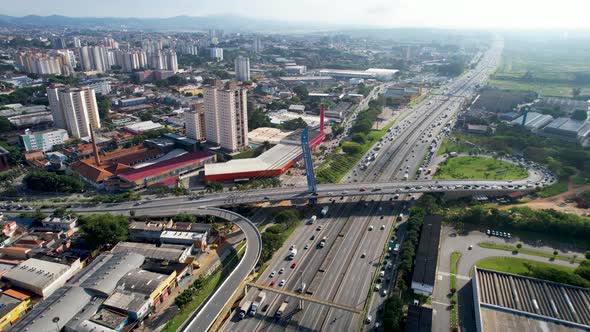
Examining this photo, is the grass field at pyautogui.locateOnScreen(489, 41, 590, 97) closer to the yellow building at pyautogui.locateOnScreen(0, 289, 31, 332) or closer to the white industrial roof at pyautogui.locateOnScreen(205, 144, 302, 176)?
the white industrial roof at pyautogui.locateOnScreen(205, 144, 302, 176)

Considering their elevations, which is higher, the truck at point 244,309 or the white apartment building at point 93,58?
the white apartment building at point 93,58

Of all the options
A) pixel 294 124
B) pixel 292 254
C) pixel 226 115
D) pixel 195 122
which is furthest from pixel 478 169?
pixel 195 122

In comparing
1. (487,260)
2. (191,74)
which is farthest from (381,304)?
(191,74)

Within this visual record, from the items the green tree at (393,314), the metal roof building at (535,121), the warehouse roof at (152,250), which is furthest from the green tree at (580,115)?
the warehouse roof at (152,250)

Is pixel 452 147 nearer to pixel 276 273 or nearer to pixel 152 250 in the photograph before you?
pixel 276 273

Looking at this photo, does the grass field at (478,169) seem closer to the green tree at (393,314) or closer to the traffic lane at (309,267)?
the traffic lane at (309,267)
